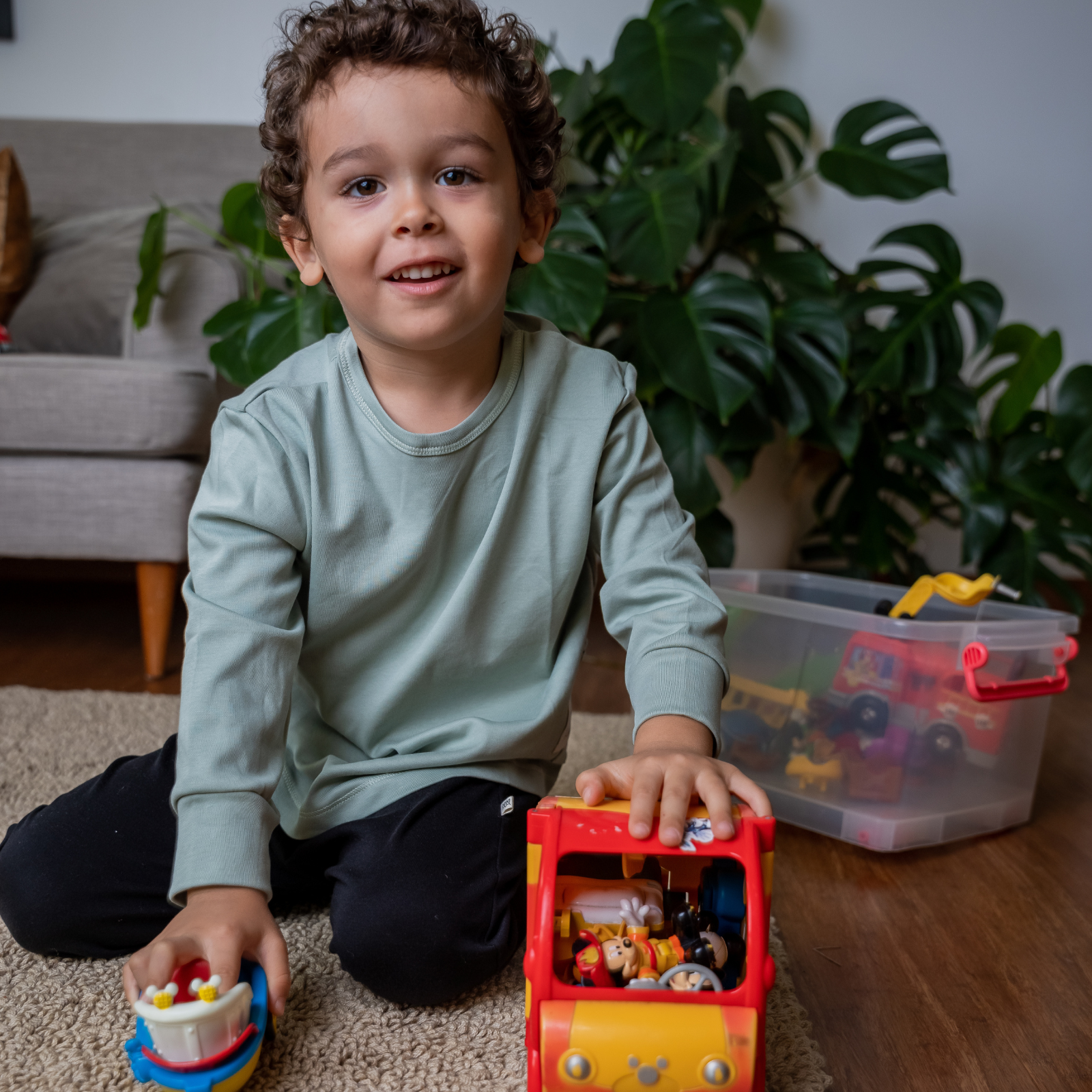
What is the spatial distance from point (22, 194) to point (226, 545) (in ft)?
4.36

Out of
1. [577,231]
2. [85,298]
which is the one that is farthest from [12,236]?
[577,231]

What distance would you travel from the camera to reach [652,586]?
76cm

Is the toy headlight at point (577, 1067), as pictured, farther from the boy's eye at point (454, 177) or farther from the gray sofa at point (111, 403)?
the gray sofa at point (111, 403)

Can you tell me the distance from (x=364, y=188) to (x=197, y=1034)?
1.73ft

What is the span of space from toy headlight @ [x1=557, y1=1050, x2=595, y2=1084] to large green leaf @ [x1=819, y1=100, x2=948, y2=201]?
5.03ft

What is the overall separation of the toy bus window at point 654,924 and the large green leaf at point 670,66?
52.3 inches

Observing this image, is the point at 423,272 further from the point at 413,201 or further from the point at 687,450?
the point at 687,450

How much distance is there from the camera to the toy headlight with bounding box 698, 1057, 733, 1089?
493mm

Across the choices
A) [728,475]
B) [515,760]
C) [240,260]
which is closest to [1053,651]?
[515,760]

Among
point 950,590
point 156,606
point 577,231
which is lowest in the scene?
point 156,606

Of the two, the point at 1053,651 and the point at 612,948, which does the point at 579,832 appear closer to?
the point at 612,948

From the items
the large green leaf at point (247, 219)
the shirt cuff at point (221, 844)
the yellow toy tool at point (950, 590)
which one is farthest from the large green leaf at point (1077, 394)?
the shirt cuff at point (221, 844)

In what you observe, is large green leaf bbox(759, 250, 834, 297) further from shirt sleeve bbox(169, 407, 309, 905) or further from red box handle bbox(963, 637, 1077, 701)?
shirt sleeve bbox(169, 407, 309, 905)

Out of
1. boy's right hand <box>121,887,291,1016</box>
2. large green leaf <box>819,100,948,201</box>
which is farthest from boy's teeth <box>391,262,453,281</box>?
large green leaf <box>819,100,948,201</box>
